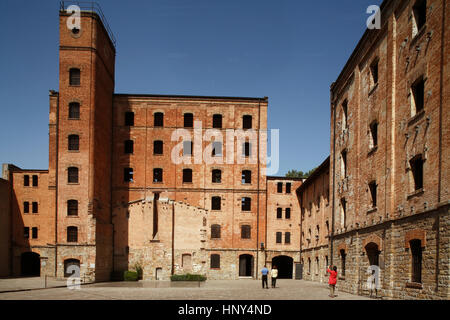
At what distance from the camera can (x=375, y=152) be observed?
17891 millimetres

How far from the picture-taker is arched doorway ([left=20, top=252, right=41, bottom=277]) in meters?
37.3

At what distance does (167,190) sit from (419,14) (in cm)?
2734

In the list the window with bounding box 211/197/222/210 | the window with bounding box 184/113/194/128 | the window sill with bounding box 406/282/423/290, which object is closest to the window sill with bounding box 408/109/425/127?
the window sill with bounding box 406/282/423/290

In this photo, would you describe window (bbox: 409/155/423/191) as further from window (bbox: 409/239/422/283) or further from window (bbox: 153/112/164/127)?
window (bbox: 153/112/164/127)

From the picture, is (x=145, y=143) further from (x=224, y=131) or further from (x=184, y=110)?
(x=224, y=131)

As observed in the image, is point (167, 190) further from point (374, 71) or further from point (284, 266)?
point (374, 71)

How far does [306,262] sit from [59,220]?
21261 millimetres

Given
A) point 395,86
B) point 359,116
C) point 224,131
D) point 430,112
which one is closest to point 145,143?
point 224,131

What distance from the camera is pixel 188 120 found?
3875 cm

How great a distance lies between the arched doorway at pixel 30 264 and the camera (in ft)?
122

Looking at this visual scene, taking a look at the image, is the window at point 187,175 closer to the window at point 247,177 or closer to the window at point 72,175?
the window at point 247,177

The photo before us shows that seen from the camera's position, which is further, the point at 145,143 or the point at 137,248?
the point at 145,143

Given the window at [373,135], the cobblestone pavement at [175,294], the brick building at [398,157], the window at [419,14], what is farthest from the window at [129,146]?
the window at [419,14]

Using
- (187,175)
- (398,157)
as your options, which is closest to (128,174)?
(187,175)
